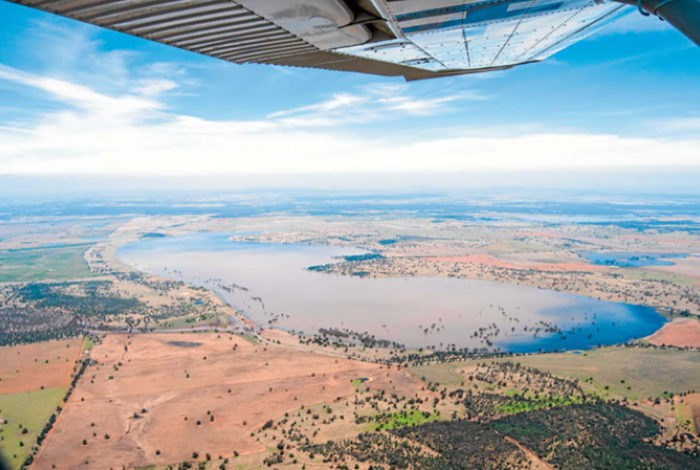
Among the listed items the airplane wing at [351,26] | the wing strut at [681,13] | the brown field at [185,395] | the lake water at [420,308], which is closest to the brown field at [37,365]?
the brown field at [185,395]

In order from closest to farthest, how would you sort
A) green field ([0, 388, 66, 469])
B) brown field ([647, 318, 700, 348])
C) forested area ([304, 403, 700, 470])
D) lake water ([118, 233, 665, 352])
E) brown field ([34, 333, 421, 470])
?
forested area ([304, 403, 700, 470]) < brown field ([34, 333, 421, 470]) < green field ([0, 388, 66, 469]) < brown field ([647, 318, 700, 348]) < lake water ([118, 233, 665, 352])

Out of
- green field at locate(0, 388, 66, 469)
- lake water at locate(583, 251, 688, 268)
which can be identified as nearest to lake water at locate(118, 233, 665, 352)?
green field at locate(0, 388, 66, 469)

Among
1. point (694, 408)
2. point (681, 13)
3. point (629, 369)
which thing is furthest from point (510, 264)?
point (681, 13)

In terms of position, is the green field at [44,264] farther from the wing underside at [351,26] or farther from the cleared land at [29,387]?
the wing underside at [351,26]

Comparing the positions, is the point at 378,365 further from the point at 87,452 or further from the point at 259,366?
the point at 87,452

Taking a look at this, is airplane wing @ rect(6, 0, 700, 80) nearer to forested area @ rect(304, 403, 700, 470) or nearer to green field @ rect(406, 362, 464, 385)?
forested area @ rect(304, 403, 700, 470)

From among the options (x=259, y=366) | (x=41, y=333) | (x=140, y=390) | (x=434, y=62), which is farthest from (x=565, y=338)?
(x=41, y=333)
